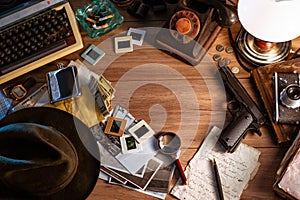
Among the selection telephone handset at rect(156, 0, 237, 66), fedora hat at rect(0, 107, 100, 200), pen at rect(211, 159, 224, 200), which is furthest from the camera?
telephone handset at rect(156, 0, 237, 66)

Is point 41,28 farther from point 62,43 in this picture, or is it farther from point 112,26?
point 112,26

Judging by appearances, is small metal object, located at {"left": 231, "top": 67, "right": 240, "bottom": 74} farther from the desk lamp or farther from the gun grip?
the gun grip

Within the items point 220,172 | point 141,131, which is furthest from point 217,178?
point 141,131

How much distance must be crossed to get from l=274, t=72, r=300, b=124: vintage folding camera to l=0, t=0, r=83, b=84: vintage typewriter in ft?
2.14

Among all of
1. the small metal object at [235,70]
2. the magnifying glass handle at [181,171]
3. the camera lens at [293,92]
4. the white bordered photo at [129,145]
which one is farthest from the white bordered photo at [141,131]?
the camera lens at [293,92]

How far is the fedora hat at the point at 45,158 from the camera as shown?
1196 mm

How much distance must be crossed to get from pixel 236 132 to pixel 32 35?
28.5 inches

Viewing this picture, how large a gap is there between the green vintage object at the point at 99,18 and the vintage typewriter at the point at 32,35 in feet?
0.14

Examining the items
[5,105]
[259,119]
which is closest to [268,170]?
[259,119]

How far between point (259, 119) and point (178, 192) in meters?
0.32

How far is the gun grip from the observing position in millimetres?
1440

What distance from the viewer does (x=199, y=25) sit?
1.55 m

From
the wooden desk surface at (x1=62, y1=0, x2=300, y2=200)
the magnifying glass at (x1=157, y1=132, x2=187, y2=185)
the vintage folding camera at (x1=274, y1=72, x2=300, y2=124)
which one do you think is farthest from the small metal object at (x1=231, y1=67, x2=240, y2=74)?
the magnifying glass at (x1=157, y1=132, x2=187, y2=185)

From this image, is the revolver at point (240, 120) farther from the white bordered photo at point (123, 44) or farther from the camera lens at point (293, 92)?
the white bordered photo at point (123, 44)
